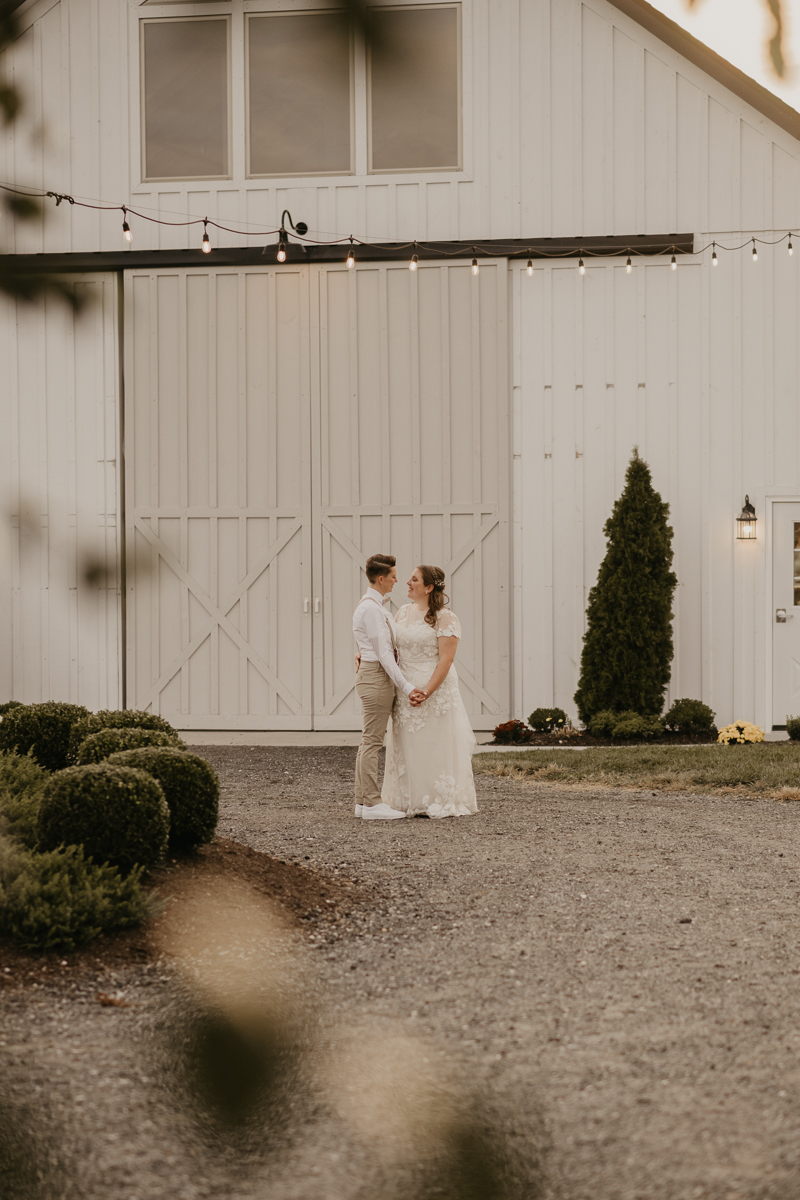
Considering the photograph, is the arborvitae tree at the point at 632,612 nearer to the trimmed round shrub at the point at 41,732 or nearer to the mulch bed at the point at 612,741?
the mulch bed at the point at 612,741

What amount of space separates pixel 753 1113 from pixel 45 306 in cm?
264

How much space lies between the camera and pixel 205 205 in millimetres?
11281

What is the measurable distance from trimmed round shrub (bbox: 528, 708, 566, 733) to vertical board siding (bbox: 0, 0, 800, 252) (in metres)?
5.08

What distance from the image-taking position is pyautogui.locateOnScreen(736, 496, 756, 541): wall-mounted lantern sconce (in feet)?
35.1

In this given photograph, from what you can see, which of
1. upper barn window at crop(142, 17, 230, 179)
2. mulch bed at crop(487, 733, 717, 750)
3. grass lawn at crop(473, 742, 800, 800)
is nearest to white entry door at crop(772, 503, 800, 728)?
mulch bed at crop(487, 733, 717, 750)

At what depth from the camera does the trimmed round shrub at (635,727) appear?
33.1 feet

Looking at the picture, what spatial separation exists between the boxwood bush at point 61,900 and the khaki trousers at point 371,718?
2650 mm

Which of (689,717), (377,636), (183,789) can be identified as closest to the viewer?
(183,789)

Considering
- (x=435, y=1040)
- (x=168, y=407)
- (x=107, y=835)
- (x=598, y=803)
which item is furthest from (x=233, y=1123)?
(x=168, y=407)

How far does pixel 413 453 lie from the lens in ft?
36.8

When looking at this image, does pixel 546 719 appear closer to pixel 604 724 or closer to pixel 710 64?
pixel 604 724

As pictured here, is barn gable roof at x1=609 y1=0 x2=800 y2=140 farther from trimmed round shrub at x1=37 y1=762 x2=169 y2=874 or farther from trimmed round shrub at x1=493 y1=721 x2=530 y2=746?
trimmed round shrub at x1=37 y1=762 x2=169 y2=874

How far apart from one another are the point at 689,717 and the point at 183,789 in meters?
6.64

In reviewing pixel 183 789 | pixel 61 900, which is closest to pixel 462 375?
pixel 183 789
